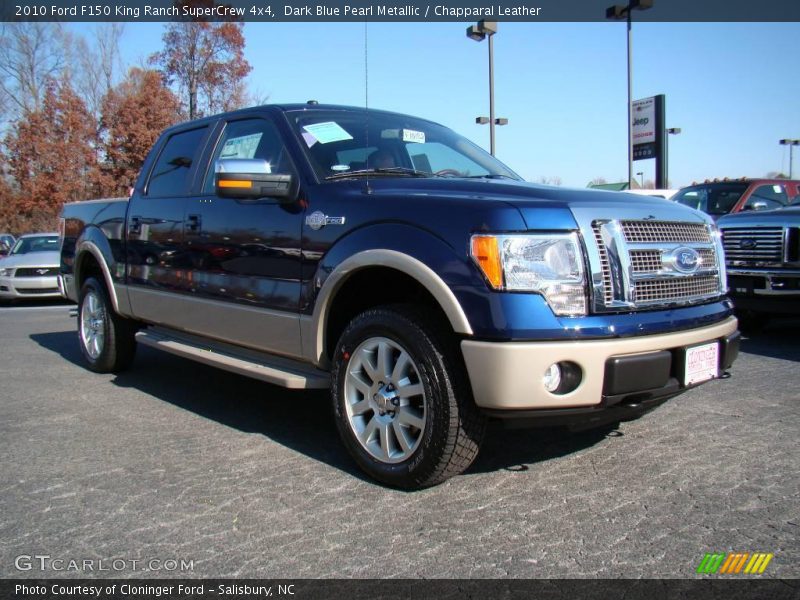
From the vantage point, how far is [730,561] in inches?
98.2

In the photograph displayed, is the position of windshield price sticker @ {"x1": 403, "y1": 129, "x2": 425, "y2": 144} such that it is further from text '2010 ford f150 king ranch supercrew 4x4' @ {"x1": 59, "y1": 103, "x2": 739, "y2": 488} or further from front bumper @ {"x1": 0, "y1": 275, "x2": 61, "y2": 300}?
front bumper @ {"x1": 0, "y1": 275, "x2": 61, "y2": 300}

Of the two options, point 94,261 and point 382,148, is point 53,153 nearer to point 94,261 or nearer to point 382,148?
point 94,261

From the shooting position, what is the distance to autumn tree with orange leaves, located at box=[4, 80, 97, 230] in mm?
29188

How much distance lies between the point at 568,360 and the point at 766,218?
5.29m

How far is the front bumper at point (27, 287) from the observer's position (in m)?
13.1

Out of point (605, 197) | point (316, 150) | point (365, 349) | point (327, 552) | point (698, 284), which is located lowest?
point (327, 552)

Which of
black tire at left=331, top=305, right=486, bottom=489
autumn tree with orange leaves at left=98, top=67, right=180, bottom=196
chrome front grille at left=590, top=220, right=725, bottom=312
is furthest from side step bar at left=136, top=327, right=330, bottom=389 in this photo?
autumn tree with orange leaves at left=98, top=67, right=180, bottom=196

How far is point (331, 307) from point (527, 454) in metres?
1.32

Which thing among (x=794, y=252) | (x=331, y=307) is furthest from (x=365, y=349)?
(x=794, y=252)

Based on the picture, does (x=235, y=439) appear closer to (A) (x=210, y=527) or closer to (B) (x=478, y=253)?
(A) (x=210, y=527)

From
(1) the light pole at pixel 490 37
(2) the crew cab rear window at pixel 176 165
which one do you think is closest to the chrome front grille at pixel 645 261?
(2) the crew cab rear window at pixel 176 165

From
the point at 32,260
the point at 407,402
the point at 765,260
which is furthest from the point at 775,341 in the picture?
the point at 32,260

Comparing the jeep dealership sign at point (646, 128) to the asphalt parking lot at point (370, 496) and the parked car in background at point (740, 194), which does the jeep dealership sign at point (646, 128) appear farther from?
the asphalt parking lot at point (370, 496)

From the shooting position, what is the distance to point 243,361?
4.16 m
